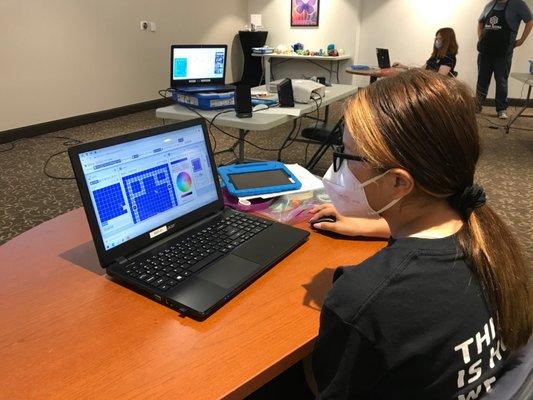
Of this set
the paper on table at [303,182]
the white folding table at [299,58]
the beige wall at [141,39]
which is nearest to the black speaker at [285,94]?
the beige wall at [141,39]

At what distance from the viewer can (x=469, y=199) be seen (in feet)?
2.25

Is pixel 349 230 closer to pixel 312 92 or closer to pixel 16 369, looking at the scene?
pixel 16 369

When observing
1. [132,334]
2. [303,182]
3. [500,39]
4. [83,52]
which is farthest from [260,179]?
[500,39]

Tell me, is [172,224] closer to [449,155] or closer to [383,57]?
[449,155]

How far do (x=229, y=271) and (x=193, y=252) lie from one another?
0.11 meters

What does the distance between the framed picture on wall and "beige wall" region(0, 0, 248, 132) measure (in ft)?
5.32

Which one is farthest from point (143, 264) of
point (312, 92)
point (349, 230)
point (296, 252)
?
point (312, 92)

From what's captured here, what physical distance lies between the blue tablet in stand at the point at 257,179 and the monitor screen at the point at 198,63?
179 cm

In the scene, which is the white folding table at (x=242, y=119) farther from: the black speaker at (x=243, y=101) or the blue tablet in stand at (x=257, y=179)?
the blue tablet in stand at (x=257, y=179)

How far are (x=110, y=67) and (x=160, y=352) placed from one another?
5341 mm

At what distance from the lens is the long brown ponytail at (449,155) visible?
25.3 inches

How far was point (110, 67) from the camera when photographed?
5355 mm

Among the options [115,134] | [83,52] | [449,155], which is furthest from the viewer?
[83,52]

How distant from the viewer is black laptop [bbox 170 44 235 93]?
9.55 feet
